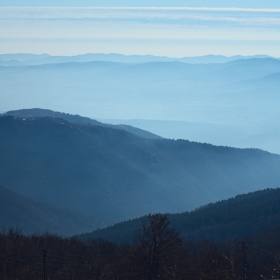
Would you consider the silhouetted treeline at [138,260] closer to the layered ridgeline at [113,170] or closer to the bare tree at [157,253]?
the bare tree at [157,253]

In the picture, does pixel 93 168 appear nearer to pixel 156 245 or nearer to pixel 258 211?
pixel 258 211

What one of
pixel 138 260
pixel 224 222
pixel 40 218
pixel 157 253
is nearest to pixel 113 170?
pixel 40 218

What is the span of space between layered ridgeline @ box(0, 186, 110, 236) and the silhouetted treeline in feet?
159

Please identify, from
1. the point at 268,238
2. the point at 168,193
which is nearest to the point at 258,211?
the point at 268,238

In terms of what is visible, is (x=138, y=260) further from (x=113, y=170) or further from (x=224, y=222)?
(x=113, y=170)

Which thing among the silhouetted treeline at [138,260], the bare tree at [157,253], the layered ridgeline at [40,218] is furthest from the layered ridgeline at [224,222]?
the bare tree at [157,253]

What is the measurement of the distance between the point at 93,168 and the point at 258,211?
78976 mm

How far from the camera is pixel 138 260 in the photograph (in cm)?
3375

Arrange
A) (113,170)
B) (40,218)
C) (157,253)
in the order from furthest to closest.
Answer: (113,170) < (40,218) < (157,253)

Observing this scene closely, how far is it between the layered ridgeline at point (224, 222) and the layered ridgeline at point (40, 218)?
1791cm

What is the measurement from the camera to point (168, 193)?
520ft

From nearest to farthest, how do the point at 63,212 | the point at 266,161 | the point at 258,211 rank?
the point at 258,211, the point at 63,212, the point at 266,161

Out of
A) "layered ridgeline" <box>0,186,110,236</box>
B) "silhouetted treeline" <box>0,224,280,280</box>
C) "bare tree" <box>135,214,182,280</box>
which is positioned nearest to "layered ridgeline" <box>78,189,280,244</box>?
"silhouetted treeline" <box>0,224,280,280</box>

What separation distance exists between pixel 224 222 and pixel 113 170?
76840 mm
